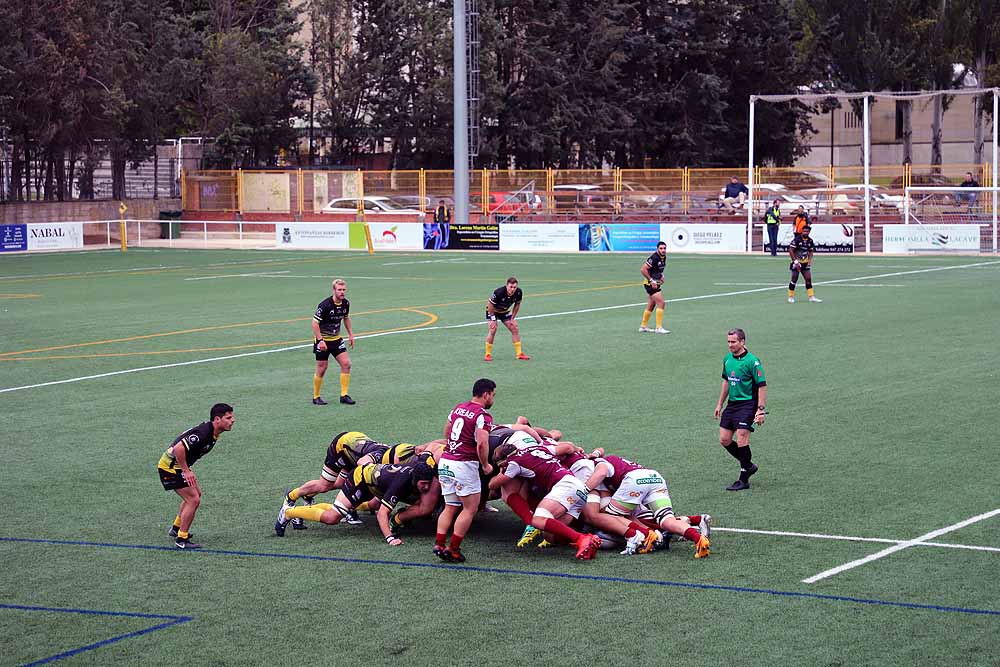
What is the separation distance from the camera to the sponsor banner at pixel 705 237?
5400cm

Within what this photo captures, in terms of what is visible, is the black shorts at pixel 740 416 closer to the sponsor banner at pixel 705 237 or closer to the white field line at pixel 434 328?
the white field line at pixel 434 328

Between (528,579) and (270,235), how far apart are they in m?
56.8

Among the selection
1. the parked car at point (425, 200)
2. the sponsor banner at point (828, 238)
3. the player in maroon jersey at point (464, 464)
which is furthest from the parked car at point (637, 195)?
the player in maroon jersey at point (464, 464)

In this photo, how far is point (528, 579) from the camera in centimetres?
1067

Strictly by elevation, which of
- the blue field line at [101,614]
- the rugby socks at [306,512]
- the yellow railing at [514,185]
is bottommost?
the blue field line at [101,614]

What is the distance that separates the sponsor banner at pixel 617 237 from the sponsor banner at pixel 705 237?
581mm

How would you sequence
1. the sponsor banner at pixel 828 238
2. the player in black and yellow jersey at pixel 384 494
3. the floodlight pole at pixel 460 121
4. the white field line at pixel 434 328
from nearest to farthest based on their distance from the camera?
the player in black and yellow jersey at pixel 384 494, the white field line at pixel 434 328, the sponsor banner at pixel 828 238, the floodlight pole at pixel 460 121

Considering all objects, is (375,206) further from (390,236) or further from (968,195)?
(968,195)

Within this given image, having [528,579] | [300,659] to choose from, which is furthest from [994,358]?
[300,659]

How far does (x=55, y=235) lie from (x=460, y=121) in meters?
19.0

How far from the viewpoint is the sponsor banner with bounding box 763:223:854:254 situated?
52.2m

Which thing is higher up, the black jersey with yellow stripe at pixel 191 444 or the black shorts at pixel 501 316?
the black shorts at pixel 501 316

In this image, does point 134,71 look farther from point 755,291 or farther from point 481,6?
point 755,291

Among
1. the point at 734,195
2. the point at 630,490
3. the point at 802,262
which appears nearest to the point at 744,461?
the point at 630,490
